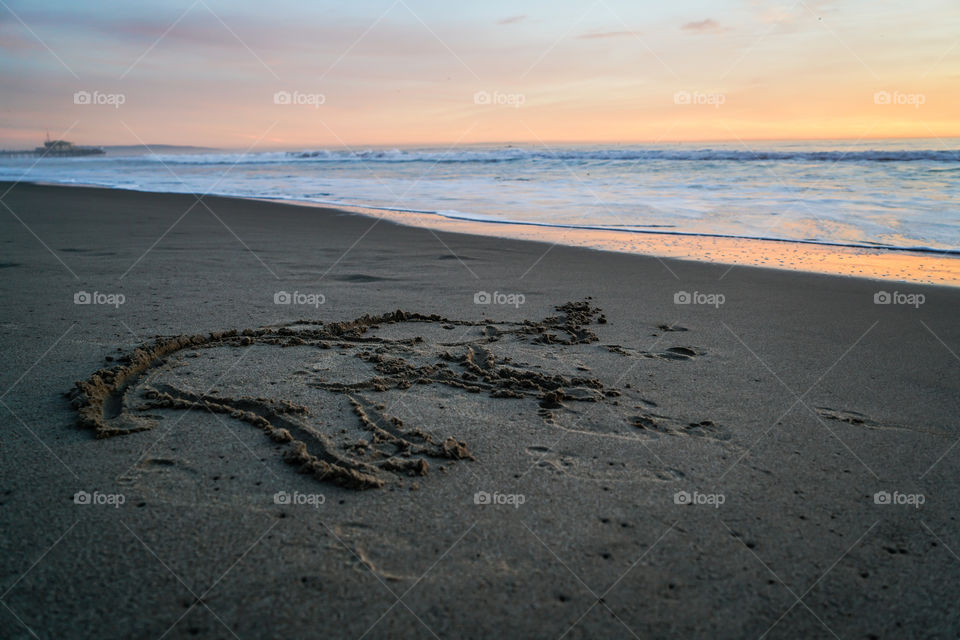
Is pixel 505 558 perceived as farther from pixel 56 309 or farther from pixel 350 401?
pixel 56 309

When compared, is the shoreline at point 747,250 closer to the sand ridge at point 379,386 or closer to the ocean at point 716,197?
the ocean at point 716,197

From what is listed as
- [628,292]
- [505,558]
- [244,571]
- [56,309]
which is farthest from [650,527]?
[56,309]

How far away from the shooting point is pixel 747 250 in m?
8.00

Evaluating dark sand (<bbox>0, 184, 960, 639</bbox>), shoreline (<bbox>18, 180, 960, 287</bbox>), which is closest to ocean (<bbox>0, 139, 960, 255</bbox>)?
shoreline (<bbox>18, 180, 960, 287</bbox>)

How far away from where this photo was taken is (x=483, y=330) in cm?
449

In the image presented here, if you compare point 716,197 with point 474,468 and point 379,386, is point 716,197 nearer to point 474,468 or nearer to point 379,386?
point 379,386

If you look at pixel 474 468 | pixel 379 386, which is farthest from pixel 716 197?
pixel 474 468

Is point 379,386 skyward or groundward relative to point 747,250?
groundward

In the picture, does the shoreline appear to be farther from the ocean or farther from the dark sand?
the dark sand

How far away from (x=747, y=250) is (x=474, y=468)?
667 centimetres

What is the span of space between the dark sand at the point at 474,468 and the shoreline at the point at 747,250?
162 centimetres

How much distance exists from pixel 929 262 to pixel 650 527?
6881mm

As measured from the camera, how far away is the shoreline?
667 cm

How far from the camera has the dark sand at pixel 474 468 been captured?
1.79 metres
